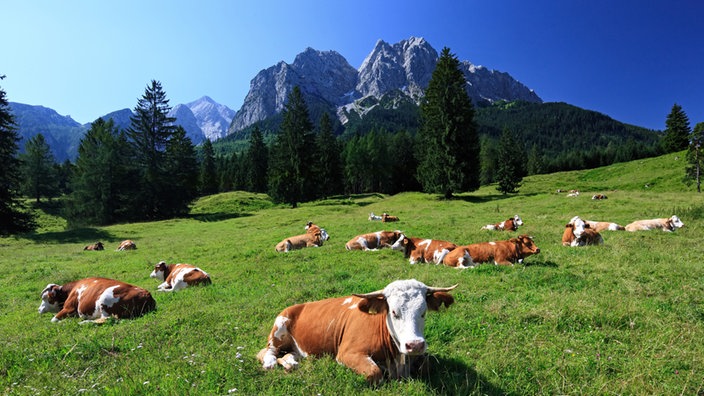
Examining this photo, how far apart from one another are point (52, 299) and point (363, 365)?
8.43 m

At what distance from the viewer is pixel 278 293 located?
7.80m

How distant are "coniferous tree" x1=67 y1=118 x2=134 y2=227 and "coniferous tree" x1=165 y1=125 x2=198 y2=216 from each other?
489cm

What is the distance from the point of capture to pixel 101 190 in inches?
1630

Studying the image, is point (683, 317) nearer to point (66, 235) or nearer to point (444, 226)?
point (444, 226)

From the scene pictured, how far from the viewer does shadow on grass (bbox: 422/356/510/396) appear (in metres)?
3.59

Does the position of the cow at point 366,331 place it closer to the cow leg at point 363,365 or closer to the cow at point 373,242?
the cow leg at point 363,365

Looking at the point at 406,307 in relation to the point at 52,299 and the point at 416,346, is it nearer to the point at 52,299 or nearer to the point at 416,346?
the point at 416,346

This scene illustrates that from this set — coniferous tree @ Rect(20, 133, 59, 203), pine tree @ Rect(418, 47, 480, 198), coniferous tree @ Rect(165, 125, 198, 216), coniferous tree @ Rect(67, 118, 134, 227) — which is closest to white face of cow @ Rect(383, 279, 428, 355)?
pine tree @ Rect(418, 47, 480, 198)

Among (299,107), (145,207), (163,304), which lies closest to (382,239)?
(163,304)

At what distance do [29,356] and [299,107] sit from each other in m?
46.1

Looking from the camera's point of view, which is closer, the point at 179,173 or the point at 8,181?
the point at 8,181

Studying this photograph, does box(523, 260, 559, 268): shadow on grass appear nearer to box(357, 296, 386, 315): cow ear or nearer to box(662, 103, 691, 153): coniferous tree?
box(357, 296, 386, 315): cow ear

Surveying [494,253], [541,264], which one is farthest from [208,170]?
[541,264]

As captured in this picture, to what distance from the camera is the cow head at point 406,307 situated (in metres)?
3.62
